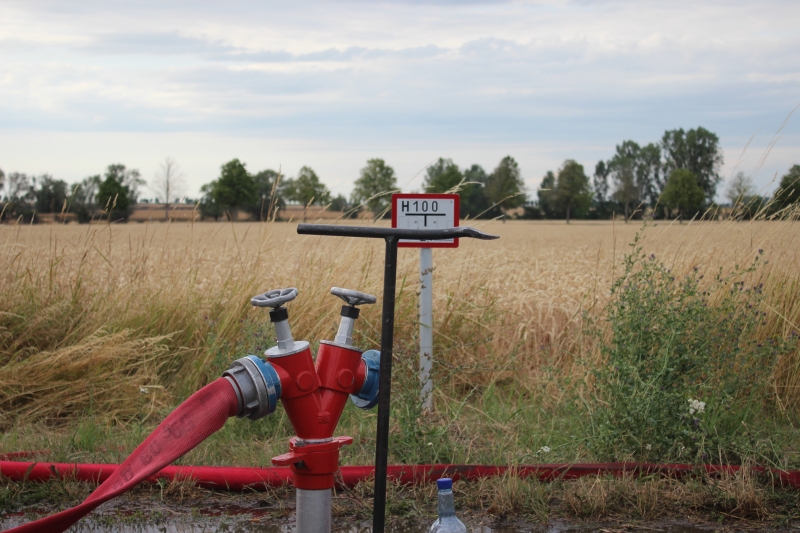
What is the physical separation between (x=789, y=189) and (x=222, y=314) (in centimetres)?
466

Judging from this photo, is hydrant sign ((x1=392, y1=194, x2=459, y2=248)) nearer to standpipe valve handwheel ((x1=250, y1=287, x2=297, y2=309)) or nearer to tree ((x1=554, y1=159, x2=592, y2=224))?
standpipe valve handwheel ((x1=250, y1=287, x2=297, y2=309))

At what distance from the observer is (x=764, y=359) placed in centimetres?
463

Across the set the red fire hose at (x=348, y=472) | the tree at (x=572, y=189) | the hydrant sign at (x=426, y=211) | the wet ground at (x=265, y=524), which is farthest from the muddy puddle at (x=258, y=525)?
the tree at (x=572, y=189)

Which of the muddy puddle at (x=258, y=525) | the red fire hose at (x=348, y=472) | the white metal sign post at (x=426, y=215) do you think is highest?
the white metal sign post at (x=426, y=215)

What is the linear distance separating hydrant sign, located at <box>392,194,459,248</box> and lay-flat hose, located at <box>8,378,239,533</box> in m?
2.42

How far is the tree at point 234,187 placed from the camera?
9981cm

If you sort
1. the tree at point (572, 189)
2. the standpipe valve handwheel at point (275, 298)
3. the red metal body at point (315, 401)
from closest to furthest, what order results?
the standpipe valve handwheel at point (275, 298) → the red metal body at point (315, 401) → the tree at point (572, 189)

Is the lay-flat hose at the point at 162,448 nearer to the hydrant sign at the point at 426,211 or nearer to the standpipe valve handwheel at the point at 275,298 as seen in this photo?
the standpipe valve handwheel at the point at 275,298

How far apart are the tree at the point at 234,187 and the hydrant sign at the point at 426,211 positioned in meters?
96.8

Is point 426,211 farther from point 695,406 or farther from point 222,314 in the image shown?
point 222,314

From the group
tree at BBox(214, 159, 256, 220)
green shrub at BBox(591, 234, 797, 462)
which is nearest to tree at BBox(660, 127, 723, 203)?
tree at BBox(214, 159, 256, 220)

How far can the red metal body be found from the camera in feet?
6.44

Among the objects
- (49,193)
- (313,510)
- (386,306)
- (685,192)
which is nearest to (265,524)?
(313,510)

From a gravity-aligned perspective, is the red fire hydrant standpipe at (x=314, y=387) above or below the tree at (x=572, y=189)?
below
